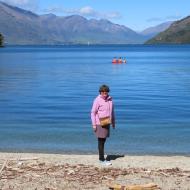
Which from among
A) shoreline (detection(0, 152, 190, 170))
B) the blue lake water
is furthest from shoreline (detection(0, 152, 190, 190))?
the blue lake water

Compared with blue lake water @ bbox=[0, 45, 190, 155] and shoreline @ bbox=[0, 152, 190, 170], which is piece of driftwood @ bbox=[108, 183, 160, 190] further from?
blue lake water @ bbox=[0, 45, 190, 155]

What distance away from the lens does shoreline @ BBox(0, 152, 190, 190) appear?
12.4 m

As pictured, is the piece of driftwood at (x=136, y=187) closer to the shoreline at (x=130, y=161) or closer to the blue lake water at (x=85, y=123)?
the shoreline at (x=130, y=161)

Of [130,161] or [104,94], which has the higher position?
[104,94]

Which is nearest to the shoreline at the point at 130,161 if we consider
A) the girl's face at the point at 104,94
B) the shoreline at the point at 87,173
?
the shoreline at the point at 87,173

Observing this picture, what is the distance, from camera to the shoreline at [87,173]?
1241 centimetres

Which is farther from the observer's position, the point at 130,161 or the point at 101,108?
the point at 130,161

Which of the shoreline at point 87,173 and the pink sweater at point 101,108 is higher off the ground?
the pink sweater at point 101,108

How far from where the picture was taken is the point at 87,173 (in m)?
13.7

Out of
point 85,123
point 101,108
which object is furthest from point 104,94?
point 85,123

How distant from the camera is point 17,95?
143 feet

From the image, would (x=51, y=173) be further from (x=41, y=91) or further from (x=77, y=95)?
(x=41, y=91)

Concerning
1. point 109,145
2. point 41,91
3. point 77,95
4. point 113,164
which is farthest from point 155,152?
point 41,91

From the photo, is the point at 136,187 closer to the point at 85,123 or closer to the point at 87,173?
the point at 87,173
